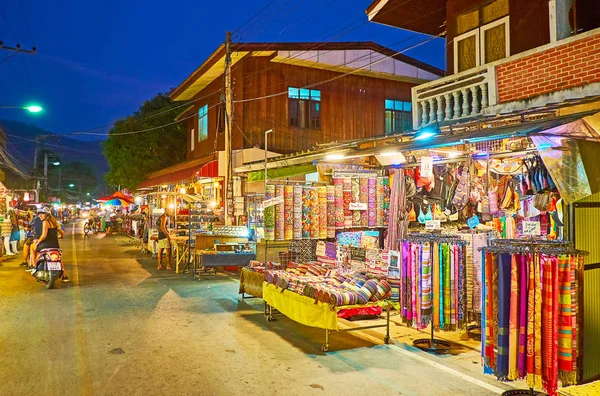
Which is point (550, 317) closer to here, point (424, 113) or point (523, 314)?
point (523, 314)

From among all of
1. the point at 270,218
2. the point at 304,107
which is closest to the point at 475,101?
the point at 270,218

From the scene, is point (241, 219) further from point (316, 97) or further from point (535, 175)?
point (535, 175)

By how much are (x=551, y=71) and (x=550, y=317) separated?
6.18m

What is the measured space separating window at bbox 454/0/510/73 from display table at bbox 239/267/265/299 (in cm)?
733

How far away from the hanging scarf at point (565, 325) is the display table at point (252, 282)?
5.64m

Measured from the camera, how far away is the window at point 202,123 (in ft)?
83.4

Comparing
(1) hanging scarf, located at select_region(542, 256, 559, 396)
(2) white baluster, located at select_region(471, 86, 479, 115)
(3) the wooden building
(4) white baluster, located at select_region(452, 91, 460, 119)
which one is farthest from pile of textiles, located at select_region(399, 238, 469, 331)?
(3) the wooden building

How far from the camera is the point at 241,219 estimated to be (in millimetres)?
18500

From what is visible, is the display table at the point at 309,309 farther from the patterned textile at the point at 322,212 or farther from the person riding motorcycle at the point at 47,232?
the person riding motorcycle at the point at 47,232

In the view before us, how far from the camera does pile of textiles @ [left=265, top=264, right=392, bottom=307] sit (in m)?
6.96

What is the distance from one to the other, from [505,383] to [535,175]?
3.39 metres

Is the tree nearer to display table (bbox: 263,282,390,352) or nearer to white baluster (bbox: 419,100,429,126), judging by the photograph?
white baluster (bbox: 419,100,429,126)

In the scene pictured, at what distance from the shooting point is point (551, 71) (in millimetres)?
8922

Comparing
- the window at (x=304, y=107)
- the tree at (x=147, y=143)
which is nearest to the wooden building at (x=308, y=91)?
the window at (x=304, y=107)
